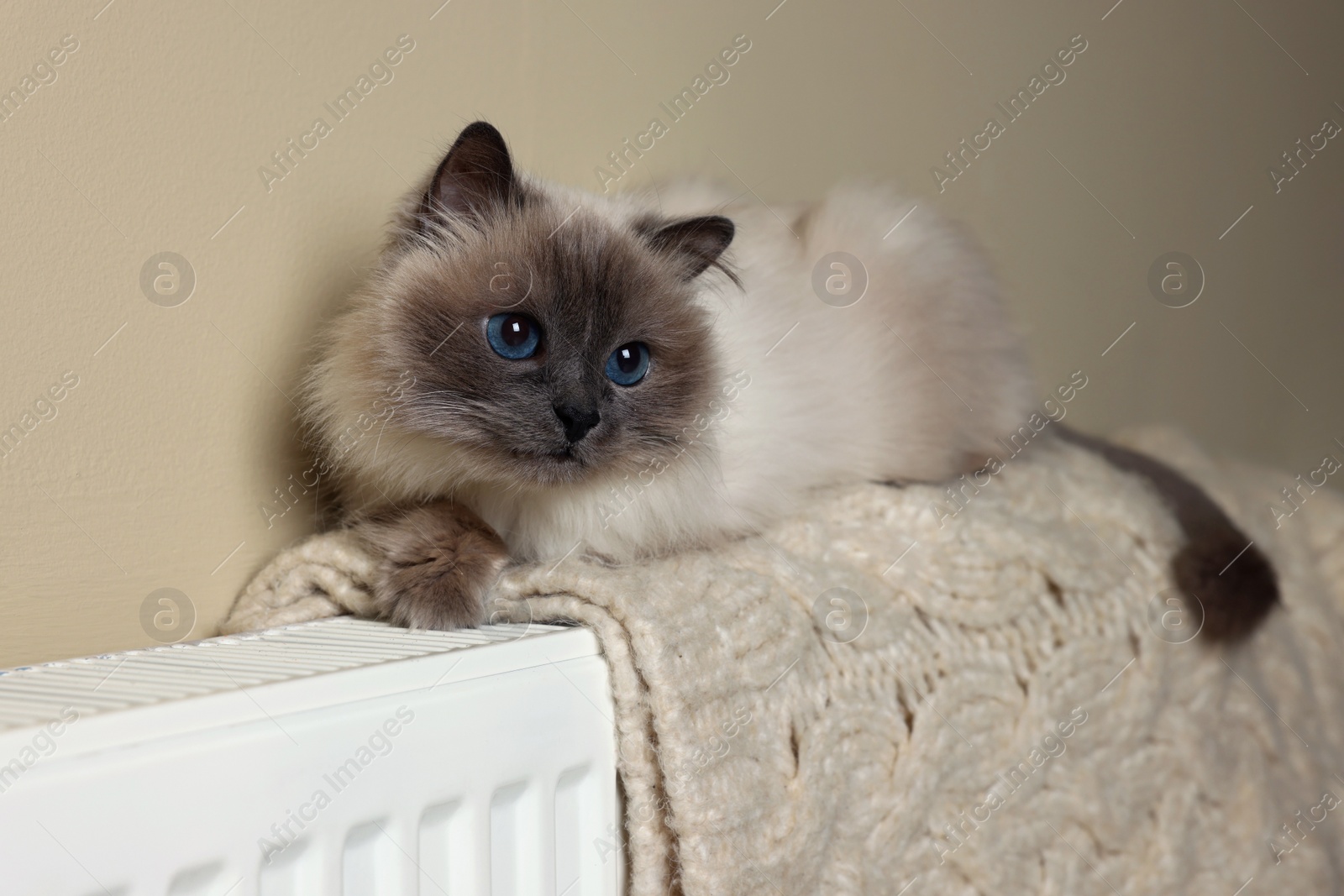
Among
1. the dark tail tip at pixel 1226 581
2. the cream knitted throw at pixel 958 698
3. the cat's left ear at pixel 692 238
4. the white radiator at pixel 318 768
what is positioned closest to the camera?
the white radiator at pixel 318 768

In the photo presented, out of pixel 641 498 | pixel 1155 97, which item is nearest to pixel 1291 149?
pixel 1155 97

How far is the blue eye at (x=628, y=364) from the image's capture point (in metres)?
1.10

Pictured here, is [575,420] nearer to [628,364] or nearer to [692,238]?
[628,364]

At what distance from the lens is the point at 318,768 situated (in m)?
0.74

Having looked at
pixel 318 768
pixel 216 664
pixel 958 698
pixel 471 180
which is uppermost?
pixel 471 180

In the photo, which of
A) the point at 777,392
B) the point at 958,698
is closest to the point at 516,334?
the point at 777,392

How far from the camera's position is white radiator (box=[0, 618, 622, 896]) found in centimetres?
62

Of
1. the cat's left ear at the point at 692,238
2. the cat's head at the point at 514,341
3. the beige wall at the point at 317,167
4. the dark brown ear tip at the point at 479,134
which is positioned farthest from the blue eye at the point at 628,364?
the beige wall at the point at 317,167

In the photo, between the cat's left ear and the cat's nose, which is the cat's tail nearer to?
the cat's left ear

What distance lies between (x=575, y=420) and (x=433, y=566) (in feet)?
0.72

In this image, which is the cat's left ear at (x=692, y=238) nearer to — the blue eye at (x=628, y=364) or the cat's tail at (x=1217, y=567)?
the blue eye at (x=628, y=364)

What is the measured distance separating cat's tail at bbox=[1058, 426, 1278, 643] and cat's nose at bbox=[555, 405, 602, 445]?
947 millimetres

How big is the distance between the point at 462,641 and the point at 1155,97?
2.63 metres

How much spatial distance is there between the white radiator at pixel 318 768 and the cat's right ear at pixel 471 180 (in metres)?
0.46
